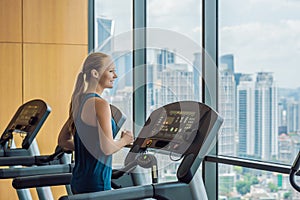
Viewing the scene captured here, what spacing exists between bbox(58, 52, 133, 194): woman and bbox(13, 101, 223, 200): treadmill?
0.71 ft

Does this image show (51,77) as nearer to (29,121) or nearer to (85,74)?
(29,121)

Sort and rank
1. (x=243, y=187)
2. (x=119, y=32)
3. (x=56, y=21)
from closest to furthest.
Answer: (x=243, y=187), (x=119, y=32), (x=56, y=21)

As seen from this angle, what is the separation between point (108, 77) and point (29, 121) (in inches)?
47.3

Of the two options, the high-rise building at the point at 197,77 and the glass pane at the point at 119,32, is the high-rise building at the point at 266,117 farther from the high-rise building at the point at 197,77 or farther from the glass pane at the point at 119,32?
the glass pane at the point at 119,32

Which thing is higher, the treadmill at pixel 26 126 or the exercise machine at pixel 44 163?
the treadmill at pixel 26 126

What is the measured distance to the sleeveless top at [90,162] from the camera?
10.1 feet

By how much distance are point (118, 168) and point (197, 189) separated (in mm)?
751

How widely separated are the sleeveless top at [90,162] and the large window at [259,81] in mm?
1116

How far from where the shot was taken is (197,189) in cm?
269

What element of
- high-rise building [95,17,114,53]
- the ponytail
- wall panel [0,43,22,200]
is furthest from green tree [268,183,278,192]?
wall panel [0,43,22,200]

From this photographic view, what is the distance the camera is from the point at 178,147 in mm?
2648

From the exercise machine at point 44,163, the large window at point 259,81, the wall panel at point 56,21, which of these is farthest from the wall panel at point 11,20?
the large window at point 259,81

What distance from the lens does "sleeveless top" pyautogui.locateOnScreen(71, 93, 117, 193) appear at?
3076mm

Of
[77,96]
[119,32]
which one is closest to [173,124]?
[77,96]
